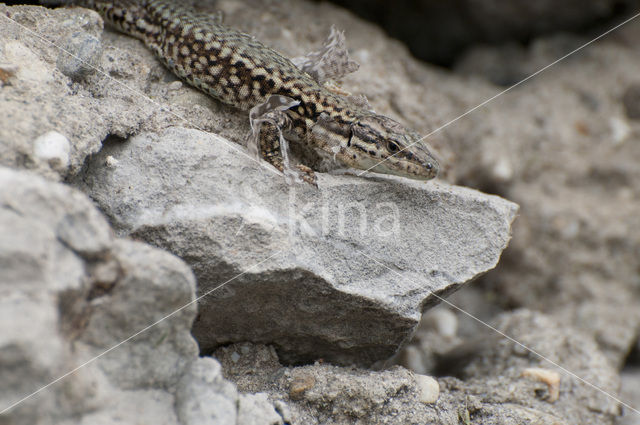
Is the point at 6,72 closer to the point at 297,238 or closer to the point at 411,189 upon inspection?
the point at 297,238

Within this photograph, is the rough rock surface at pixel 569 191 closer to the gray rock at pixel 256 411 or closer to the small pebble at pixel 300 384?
the small pebble at pixel 300 384

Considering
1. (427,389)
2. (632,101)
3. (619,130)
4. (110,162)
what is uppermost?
(632,101)

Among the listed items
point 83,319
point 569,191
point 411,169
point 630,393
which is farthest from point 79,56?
point 630,393

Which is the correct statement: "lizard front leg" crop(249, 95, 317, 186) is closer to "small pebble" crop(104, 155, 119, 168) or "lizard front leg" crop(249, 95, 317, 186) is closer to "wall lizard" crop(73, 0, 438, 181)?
"wall lizard" crop(73, 0, 438, 181)

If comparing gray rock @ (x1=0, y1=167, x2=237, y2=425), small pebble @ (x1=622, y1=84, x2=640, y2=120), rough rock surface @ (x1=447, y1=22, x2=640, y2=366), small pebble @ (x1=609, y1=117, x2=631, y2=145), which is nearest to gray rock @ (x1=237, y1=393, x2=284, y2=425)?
gray rock @ (x1=0, y1=167, x2=237, y2=425)

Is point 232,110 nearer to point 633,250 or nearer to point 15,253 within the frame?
point 15,253

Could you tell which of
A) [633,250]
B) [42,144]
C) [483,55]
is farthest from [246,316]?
[483,55]

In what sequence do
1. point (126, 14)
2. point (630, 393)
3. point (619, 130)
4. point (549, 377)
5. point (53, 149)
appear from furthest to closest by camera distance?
1. point (619, 130)
2. point (630, 393)
3. point (126, 14)
4. point (549, 377)
5. point (53, 149)
